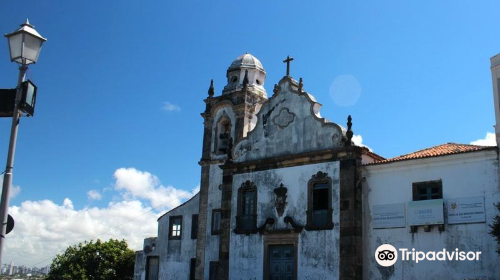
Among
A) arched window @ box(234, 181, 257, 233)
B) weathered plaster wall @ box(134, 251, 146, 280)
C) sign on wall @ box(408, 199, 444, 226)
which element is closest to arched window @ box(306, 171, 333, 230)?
arched window @ box(234, 181, 257, 233)

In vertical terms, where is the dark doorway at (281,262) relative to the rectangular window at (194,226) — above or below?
below

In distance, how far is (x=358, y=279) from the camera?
19562 millimetres

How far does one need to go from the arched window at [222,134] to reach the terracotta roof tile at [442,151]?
963 centimetres

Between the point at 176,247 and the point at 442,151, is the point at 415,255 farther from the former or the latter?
the point at 176,247

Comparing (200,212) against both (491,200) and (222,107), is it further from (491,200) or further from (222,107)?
(491,200)

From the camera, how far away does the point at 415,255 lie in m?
18.8

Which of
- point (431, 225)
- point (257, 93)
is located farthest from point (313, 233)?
point (257, 93)

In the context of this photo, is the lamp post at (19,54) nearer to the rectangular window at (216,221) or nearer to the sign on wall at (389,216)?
the sign on wall at (389,216)

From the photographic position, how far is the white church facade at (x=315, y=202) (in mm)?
18250

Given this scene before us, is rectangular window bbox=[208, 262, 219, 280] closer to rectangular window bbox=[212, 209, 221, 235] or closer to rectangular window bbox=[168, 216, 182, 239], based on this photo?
rectangular window bbox=[212, 209, 221, 235]

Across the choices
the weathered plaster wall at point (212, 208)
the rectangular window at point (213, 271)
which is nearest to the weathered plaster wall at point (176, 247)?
the weathered plaster wall at point (212, 208)

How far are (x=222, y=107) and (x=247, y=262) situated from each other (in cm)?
896

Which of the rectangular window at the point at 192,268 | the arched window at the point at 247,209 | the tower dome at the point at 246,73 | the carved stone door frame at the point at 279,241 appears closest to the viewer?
the carved stone door frame at the point at 279,241

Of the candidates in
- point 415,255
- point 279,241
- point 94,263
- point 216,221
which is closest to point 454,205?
point 415,255
